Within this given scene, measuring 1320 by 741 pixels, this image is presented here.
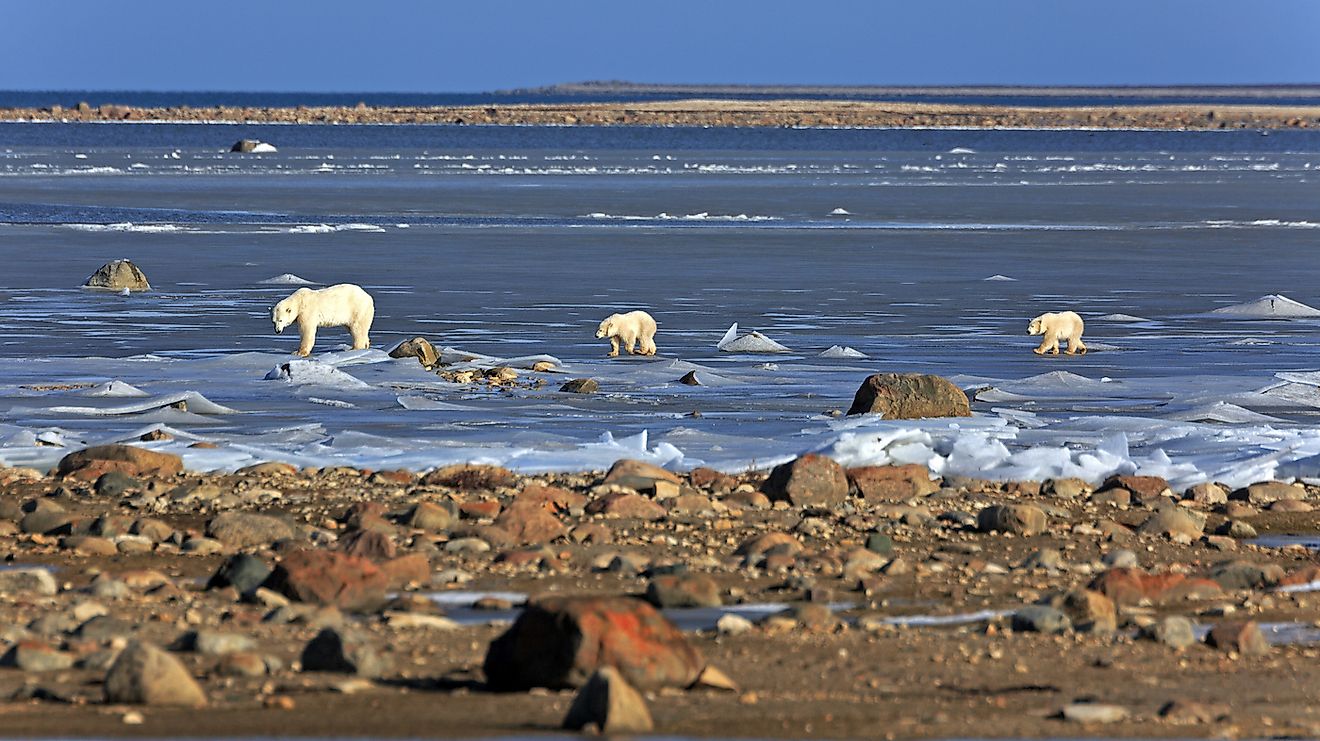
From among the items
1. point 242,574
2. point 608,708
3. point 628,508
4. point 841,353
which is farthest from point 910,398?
point 608,708

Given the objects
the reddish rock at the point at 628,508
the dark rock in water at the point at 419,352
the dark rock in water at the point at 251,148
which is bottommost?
the reddish rock at the point at 628,508

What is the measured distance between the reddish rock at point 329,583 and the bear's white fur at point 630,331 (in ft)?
24.9

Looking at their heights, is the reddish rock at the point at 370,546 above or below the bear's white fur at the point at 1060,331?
below

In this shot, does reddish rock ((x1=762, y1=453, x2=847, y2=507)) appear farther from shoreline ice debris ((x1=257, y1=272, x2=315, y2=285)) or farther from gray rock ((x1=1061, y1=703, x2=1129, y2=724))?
shoreline ice debris ((x1=257, y1=272, x2=315, y2=285))

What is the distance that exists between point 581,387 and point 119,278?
8.04 metres

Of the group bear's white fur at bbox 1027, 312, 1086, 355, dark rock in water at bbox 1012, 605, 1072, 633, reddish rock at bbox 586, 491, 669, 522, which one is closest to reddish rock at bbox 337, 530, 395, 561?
reddish rock at bbox 586, 491, 669, 522

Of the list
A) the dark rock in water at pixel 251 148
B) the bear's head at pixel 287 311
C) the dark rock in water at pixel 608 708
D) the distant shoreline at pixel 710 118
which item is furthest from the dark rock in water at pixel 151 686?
the distant shoreline at pixel 710 118

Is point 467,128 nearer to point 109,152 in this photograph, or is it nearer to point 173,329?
point 109,152

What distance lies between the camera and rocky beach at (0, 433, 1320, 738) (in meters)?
5.18

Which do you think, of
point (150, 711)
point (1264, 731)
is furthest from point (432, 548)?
point (1264, 731)

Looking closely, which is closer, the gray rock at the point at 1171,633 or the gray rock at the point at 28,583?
the gray rock at the point at 1171,633

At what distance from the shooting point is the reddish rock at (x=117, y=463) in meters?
9.44

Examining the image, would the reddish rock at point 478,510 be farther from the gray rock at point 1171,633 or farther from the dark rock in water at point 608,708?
the dark rock in water at point 608,708

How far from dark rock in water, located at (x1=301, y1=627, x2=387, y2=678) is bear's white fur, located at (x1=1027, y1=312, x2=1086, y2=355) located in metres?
9.97
